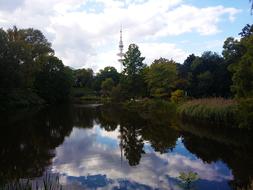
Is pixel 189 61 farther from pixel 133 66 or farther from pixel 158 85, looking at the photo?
pixel 158 85

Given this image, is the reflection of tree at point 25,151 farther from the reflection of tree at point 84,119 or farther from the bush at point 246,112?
the bush at point 246,112

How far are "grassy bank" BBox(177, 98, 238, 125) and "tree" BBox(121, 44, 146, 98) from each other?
1229 inches

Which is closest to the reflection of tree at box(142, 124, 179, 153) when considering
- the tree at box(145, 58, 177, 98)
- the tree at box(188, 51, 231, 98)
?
the tree at box(145, 58, 177, 98)

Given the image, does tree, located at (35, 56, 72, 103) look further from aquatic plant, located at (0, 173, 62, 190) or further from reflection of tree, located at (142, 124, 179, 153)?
aquatic plant, located at (0, 173, 62, 190)

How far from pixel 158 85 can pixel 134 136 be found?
105 feet

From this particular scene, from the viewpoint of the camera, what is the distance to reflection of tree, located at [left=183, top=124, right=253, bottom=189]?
11738 millimetres

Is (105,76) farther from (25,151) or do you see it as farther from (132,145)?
(25,151)

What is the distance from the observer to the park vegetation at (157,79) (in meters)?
23.3

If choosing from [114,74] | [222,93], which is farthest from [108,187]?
[114,74]

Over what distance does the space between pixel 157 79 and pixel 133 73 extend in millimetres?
12853

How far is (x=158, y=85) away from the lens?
5288 centimetres

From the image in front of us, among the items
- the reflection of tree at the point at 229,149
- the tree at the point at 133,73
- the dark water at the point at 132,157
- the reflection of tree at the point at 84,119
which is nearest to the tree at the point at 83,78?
the tree at the point at 133,73

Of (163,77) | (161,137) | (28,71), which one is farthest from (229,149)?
(28,71)

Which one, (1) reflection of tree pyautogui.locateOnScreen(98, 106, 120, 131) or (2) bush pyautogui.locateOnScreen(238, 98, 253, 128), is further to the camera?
(1) reflection of tree pyautogui.locateOnScreen(98, 106, 120, 131)
